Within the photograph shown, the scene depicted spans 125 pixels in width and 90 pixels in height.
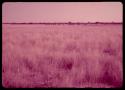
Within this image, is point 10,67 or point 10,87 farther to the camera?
point 10,67

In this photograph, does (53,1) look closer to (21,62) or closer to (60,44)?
(21,62)

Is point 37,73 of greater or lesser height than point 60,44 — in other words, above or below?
above

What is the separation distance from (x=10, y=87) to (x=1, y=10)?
72cm

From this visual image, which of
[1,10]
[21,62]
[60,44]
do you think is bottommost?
[60,44]

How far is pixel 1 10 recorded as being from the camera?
8.86 ft

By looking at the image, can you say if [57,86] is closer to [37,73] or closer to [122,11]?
[37,73]

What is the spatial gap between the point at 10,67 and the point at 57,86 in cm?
52

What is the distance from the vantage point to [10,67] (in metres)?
2.98

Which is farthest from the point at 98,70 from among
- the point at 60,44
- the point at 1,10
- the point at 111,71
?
the point at 60,44

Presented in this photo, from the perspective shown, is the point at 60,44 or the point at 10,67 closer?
the point at 10,67

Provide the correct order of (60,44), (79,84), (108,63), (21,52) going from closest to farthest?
(79,84), (108,63), (21,52), (60,44)

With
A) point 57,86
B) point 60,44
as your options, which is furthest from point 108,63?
point 60,44

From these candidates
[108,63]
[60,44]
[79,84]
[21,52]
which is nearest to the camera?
[79,84]

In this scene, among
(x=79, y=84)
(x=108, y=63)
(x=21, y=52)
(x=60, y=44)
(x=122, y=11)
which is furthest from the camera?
(x=60, y=44)
